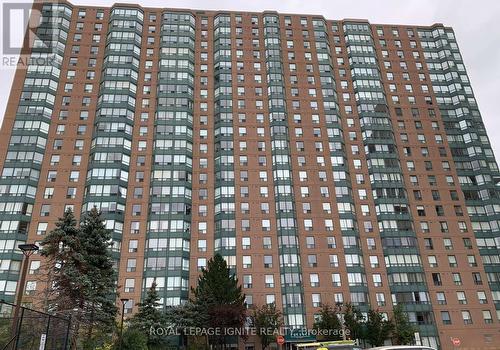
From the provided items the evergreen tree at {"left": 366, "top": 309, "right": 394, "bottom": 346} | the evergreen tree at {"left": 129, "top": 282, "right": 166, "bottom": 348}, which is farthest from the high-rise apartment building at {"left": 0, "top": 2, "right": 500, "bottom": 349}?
the evergreen tree at {"left": 129, "top": 282, "right": 166, "bottom": 348}

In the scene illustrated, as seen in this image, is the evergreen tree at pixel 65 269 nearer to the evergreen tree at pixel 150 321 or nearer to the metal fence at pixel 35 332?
the evergreen tree at pixel 150 321

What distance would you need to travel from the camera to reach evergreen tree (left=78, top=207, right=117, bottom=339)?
3325cm

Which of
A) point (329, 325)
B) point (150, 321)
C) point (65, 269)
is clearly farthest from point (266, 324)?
point (65, 269)

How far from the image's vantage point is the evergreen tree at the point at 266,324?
49.7 metres

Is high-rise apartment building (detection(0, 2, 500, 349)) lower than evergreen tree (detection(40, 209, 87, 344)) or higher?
higher

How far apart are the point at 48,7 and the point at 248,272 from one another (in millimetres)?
60319

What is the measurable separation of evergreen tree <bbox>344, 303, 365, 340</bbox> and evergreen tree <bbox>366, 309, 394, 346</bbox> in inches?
40.2

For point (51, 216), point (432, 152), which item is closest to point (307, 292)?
point (432, 152)

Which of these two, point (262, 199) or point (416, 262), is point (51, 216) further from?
point (416, 262)

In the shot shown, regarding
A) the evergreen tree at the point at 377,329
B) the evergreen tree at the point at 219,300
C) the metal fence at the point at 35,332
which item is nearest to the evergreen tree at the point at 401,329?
the evergreen tree at the point at 377,329

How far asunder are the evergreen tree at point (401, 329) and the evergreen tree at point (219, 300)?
20.4m

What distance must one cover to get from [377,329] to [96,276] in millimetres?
35319

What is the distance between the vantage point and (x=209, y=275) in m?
48.2

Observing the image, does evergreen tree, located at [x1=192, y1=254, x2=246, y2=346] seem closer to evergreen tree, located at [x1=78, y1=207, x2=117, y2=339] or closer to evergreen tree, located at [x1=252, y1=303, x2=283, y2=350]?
evergreen tree, located at [x1=252, y1=303, x2=283, y2=350]
